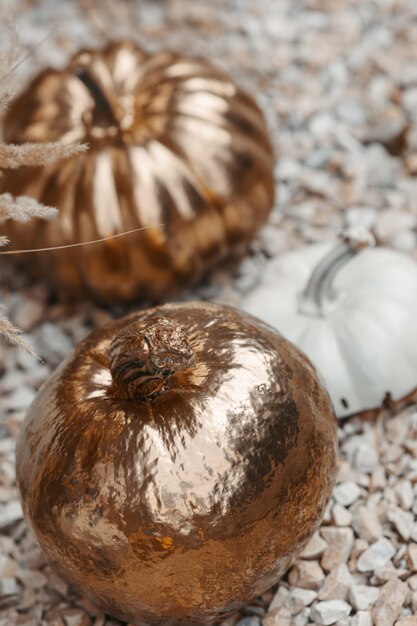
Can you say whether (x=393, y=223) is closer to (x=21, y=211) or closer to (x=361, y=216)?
(x=361, y=216)

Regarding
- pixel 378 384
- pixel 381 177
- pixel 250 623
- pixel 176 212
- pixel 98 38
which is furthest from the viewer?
pixel 98 38

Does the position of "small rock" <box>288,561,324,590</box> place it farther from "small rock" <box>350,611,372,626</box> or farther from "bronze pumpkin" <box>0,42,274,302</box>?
"bronze pumpkin" <box>0,42,274,302</box>

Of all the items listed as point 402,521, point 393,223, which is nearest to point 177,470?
point 402,521

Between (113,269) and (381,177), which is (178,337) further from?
(381,177)

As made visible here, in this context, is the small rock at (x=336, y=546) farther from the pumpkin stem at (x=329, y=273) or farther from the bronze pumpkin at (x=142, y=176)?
the bronze pumpkin at (x=142, y=176)

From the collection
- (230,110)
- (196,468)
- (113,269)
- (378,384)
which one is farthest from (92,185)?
(196,468)
